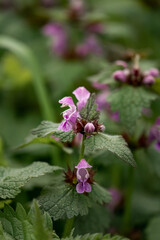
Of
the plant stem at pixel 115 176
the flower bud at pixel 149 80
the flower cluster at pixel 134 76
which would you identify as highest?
the flower cluster at pixel 134 76

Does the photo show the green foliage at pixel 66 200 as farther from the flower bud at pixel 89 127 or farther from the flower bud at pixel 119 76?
the flower bud at pixel 119 76

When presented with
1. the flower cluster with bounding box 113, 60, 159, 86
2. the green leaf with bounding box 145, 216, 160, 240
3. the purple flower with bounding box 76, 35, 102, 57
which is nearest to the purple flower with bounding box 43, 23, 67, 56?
the purple flower with bounding box 76, 35, 102, 57

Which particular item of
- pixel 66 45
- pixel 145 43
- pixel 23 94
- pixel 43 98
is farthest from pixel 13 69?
pixel 145 43

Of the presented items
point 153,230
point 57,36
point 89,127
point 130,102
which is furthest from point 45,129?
point 57,36

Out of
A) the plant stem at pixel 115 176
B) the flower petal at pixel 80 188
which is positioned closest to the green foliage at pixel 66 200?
the flower petal at pixel 80 188

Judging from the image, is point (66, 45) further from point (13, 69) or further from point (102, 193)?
point (102, 193)

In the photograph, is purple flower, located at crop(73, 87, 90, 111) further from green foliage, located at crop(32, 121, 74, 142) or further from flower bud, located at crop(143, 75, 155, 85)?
flower bud, located at crop(143, 75, 155, 85)

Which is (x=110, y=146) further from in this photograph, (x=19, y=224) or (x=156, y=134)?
(x=156, y=134)
